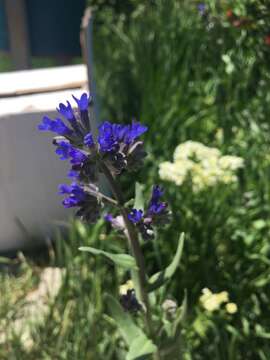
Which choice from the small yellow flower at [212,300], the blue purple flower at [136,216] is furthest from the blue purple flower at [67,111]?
the small yellow flower at [212,300]

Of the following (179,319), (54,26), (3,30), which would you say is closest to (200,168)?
(179,319)

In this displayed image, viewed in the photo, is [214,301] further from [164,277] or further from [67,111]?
[67,111]

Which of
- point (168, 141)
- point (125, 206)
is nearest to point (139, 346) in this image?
point (125, 206)

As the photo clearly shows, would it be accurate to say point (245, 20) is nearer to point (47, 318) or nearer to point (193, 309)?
point (193, 309)

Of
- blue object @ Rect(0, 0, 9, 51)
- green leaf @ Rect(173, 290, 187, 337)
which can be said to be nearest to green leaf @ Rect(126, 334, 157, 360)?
green leaf @ Rect(173, 290, 187, 337)

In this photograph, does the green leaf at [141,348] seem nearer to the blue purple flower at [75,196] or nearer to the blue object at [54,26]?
the blue purple flower at [75,196]

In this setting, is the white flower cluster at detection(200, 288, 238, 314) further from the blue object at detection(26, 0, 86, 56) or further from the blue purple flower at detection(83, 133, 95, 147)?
the blue object at detection(26, 0, 86, 56)
